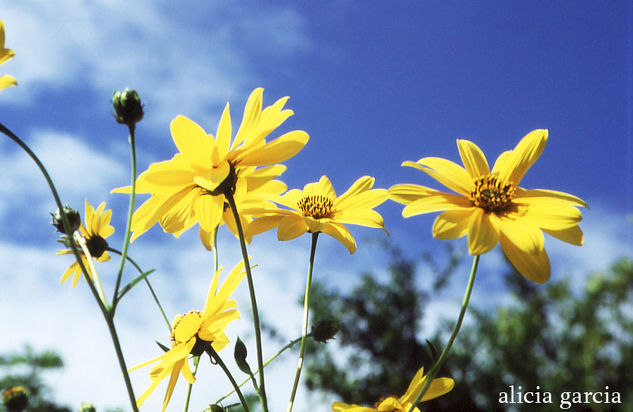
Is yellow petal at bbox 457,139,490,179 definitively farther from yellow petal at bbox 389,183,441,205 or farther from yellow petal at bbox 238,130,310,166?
yellow petal at bbox 238,130,310,166

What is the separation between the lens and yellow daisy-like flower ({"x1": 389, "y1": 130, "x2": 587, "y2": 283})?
0.52 metres

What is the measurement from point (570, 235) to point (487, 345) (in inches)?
255

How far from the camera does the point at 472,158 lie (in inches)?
25.2

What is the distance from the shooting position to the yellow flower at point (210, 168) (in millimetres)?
560

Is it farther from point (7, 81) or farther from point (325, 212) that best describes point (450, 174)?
point (7, 81)

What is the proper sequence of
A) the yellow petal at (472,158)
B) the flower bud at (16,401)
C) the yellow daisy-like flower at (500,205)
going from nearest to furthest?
the yellow daisy-like flower at (500,205) < the yellow petal at (472,158) < the flower bud at (16,401)

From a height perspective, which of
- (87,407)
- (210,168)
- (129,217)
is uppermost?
(210,168)

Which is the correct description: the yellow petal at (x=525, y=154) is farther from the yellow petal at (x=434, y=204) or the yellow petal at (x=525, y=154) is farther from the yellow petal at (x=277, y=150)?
the yellow petal at (x=277, y=150)

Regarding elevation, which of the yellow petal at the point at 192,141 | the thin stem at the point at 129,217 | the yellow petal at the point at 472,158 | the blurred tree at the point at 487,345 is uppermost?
the blurred tree at the point at 487,345

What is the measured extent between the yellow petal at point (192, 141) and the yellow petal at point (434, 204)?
22cm

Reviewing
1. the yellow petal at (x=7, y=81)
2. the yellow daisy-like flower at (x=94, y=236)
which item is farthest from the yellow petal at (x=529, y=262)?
the yellow daisy-like flower at (x=94, y=236)

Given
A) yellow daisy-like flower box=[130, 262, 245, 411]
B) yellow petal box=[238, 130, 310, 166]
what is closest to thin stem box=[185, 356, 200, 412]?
yellow daisy-like flower box=[130, 262, 245, 411]

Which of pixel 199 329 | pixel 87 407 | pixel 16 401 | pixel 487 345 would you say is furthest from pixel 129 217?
pixel 487 345

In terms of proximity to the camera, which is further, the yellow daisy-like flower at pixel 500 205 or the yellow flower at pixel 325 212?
the yellow flower at pixel 325 212
